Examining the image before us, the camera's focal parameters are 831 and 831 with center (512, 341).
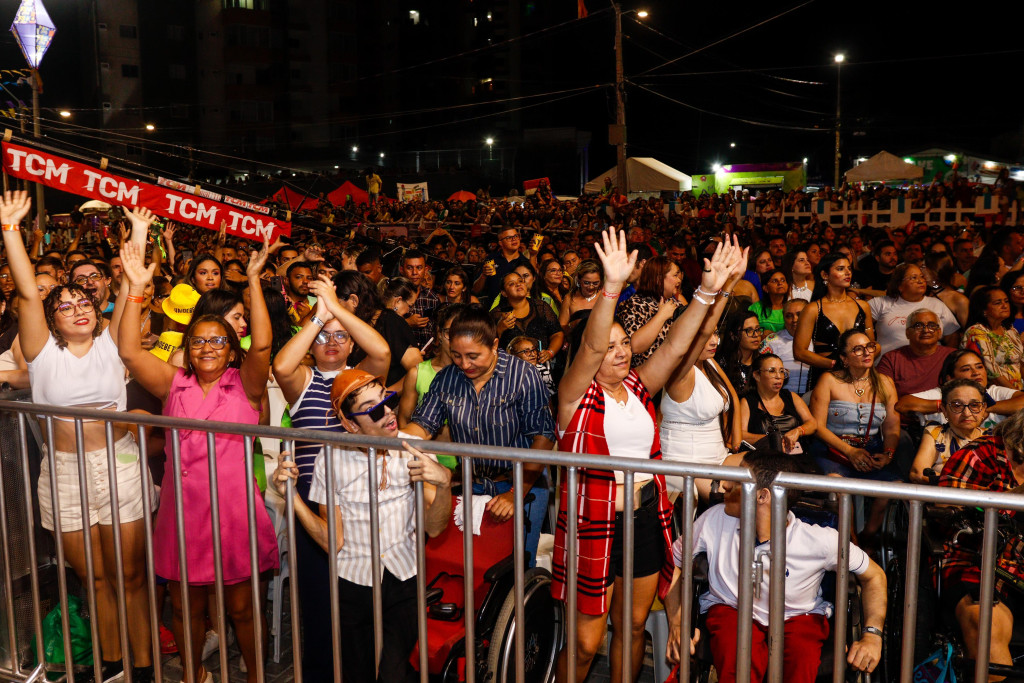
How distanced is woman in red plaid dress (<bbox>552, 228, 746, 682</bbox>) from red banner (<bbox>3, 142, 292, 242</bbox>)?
14.9 feet

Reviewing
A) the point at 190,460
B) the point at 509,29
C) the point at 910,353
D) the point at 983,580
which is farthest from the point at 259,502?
the point at 509,29

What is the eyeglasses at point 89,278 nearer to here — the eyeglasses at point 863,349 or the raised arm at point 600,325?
the raised arm at point 600,325

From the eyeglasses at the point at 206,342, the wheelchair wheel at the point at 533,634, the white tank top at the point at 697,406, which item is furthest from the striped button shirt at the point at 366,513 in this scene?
the white tank top at the point at 697,406

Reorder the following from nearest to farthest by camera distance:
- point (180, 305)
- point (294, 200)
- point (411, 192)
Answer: point (180, 305)
point (294, 200)
point (411, 192)

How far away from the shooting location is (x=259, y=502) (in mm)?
3410

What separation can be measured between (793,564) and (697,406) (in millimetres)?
1326

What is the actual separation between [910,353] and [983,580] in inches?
159

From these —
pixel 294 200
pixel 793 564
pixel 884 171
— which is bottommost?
pixel 793 564

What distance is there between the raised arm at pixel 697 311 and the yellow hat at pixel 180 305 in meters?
3.22

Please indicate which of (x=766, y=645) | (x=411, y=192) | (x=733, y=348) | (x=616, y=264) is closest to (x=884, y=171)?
(x=411, y=192)

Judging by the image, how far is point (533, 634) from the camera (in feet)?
12.0

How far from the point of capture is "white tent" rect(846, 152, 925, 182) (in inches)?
990

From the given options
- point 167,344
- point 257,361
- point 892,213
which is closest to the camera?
point 257,361

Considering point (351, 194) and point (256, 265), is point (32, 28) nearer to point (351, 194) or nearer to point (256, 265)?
point (351, 194)
